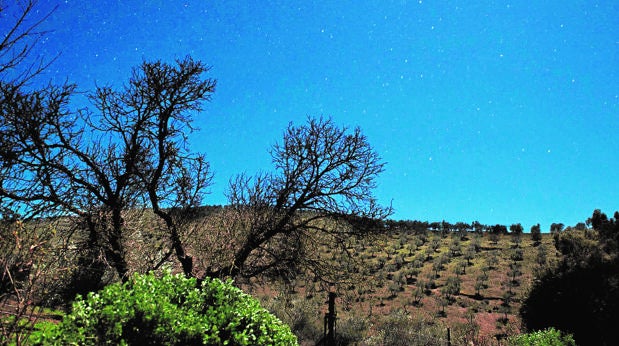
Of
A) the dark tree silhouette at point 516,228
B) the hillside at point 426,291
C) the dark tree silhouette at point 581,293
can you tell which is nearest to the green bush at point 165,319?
the hillside at point 426,291

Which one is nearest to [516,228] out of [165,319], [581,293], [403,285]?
[403,285]

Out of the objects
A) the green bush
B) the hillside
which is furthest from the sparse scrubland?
the green bush

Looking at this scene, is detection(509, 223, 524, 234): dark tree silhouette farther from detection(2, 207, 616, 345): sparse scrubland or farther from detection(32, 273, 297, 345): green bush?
detection(32, 273, 297, 345): green bush

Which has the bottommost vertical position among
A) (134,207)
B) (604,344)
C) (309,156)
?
(604,344)

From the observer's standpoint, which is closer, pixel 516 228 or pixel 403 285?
pixel 403 285

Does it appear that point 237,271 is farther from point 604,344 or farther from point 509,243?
point 509,243

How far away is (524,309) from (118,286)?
19.8 metres

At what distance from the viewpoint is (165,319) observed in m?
4.99

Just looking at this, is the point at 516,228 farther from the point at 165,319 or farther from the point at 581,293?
the point at 165,319

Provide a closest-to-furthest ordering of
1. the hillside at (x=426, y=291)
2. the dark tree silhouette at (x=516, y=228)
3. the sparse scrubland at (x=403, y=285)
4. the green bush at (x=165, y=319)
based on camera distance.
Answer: the green bush at (x=165, y=319) → the sparse scrubland at (x=403, y=285) → the hillside at (x=426, y=291) → the dark tree silhouette at (x=516, y=228)

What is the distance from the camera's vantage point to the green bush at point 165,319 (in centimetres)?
479

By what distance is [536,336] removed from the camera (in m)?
13.2

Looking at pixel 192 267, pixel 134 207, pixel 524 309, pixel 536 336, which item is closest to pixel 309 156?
pixel 192 267

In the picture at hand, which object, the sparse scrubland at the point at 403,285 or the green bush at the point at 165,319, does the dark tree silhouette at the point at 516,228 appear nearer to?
the sparse scrubland at the point at 403,285
